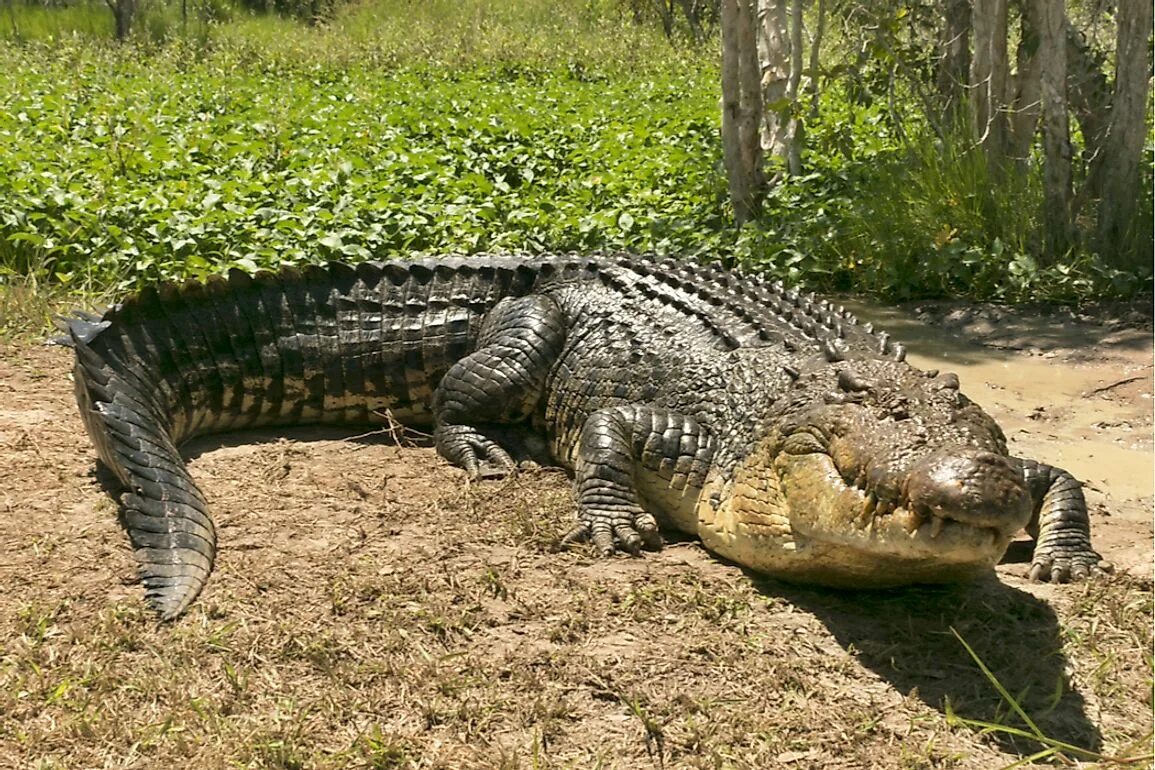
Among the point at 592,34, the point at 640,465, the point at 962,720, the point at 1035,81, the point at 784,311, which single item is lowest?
the point at 962,720

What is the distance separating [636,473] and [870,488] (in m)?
1.29

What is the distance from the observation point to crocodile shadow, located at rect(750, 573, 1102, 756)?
115 inches

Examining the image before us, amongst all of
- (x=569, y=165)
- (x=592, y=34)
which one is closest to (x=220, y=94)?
(x=569, y=165)

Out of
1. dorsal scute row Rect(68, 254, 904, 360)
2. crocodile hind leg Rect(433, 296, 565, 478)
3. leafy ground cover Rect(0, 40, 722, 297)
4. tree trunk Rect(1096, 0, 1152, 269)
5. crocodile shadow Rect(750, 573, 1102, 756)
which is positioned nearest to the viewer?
crocodile shadow Rect(750, 573, 1102, 756)

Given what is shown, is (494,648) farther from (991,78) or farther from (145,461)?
(991,78)

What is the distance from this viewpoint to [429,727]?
9.20ft

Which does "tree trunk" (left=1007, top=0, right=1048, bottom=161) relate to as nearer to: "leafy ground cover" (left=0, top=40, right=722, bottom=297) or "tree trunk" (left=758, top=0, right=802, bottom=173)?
"tree trunk" (left=758, top=0, right=802, bottom=173)

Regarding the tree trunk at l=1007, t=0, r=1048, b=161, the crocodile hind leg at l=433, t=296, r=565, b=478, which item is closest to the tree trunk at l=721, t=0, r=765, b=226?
the tree trunk at l=1007, t=0, r=1048, b=161

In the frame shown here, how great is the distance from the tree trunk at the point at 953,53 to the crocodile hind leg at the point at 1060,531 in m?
5.35

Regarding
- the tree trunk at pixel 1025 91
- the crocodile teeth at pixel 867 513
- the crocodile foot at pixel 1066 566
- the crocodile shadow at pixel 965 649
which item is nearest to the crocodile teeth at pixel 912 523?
the crocodile teeth at pixel 867 513

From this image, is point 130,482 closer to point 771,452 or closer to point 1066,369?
point 771,452

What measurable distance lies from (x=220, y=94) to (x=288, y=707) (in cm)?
1060

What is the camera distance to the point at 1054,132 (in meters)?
6.94

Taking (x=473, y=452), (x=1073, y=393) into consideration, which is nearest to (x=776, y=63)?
(x=1073, y=393)
